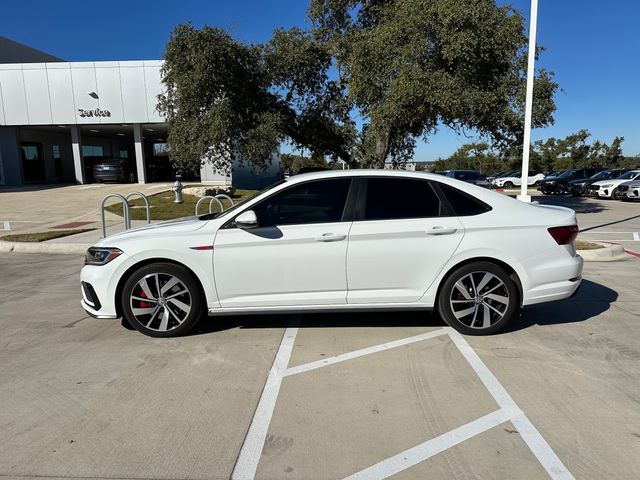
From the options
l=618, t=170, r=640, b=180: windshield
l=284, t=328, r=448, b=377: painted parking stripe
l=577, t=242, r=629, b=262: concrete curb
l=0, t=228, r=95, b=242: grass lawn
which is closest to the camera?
l=284, t=328, r=448, b=377: painted parking stripe

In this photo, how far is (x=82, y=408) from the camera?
336 cm

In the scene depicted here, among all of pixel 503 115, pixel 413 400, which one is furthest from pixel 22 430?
pixel 503 115

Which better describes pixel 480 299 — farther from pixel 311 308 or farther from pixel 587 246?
pixel 587 246

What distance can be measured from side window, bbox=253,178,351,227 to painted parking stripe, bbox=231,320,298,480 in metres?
1.25

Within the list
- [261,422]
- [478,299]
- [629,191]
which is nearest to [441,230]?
[478,299]

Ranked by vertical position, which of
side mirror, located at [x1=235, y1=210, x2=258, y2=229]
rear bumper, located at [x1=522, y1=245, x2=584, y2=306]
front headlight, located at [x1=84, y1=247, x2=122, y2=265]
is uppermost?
side mirror, located at [x1=235, y1=210, x2=258, y2=229]

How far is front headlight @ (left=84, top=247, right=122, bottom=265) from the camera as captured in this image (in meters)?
4.58

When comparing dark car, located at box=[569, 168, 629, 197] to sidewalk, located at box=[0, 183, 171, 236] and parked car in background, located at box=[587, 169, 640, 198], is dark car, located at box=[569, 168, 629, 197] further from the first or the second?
sidewalk, located at box=[0, 183, 171, 236]

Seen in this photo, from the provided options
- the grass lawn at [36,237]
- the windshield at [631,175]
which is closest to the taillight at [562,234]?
the grass lawn at [36,237]

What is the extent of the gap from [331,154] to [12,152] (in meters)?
22.6

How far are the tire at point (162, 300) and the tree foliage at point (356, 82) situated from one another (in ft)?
35.4

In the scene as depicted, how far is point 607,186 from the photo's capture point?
960 inches

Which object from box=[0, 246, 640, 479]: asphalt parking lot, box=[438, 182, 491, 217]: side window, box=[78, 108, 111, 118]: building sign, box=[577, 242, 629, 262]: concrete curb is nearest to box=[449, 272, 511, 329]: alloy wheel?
box=[0, 246, 640, 479]: asphalt parking lot

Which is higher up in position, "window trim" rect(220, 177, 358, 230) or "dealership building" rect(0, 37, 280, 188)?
"dealership building" rect(0, 37, 280, 188)
